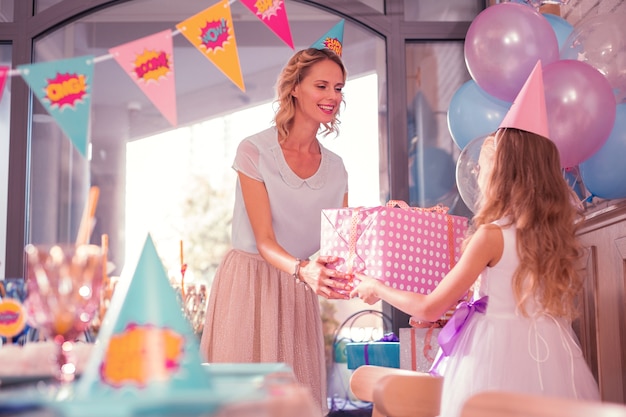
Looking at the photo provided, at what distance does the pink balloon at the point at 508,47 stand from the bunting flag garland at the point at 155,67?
1.06m

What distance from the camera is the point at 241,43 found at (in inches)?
190

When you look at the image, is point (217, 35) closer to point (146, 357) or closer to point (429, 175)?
point (429, 175)

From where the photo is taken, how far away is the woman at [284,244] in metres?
2.33

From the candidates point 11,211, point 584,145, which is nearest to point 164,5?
point 11,211

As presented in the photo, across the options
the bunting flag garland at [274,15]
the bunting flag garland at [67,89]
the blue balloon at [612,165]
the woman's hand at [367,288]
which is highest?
the bunting flag garland at [274,15]

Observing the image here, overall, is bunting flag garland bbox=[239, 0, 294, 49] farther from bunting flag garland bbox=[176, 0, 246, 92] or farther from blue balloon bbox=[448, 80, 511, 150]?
blue balloon bbox=[448, 80, 511, 150]

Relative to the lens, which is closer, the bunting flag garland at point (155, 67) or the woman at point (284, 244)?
the woman at point (284, 244)

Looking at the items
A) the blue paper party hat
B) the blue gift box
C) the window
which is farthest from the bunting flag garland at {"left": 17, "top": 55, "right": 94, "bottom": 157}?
the window

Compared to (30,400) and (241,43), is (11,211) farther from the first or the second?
(30,400)

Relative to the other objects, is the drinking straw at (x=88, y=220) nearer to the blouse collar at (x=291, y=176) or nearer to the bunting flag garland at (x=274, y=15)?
the blouse collar at (x=291, y=176)

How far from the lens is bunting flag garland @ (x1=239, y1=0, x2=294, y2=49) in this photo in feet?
10.3

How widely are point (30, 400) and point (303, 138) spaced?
1.82 m

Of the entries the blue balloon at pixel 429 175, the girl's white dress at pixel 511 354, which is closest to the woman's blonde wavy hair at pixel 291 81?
the girl's white dress at pixel 511 354

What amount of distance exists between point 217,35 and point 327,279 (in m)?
1.08
